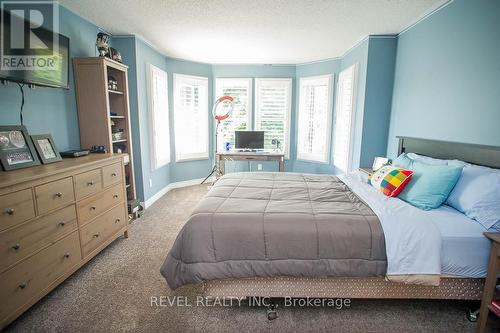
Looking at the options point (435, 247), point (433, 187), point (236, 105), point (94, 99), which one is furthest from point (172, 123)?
point (435, 247)

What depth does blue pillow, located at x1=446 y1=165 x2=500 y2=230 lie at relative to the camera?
5.11 feet

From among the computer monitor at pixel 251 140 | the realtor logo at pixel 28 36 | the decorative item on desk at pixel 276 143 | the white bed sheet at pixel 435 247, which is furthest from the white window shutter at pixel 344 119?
the realtor logo at pixel 28 36

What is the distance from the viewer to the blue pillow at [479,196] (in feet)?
5.11

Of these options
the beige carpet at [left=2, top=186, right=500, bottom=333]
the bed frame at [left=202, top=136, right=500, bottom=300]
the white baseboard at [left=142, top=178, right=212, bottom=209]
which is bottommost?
the beige carpet at [left=2, top=186, right=500, bottom=333]

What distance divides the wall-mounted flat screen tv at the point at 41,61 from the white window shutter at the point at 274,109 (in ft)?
11.1

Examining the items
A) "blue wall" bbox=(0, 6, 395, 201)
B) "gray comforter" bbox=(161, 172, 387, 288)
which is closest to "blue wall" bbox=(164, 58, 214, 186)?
"blue wall" bbox=(0, 6, 395, 201)

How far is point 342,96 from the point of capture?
4242 mm

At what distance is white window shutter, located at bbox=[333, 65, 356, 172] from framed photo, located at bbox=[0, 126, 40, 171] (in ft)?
12.8

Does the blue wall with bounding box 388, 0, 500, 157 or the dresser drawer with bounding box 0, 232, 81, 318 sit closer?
the dresser drawer with bounding box 0, 232, 81, 318

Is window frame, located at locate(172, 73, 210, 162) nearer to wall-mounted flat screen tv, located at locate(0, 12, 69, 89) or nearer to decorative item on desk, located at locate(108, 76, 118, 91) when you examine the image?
decorative item on desk, located at locate(108, 76, 118, 91)

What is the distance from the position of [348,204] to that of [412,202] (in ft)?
1.55

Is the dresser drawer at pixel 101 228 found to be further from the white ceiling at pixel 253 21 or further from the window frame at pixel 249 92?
the window frame at pixel 249 92

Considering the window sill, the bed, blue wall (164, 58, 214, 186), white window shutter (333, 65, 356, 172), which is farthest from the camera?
the window sill

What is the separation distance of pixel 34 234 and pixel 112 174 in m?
0.94
